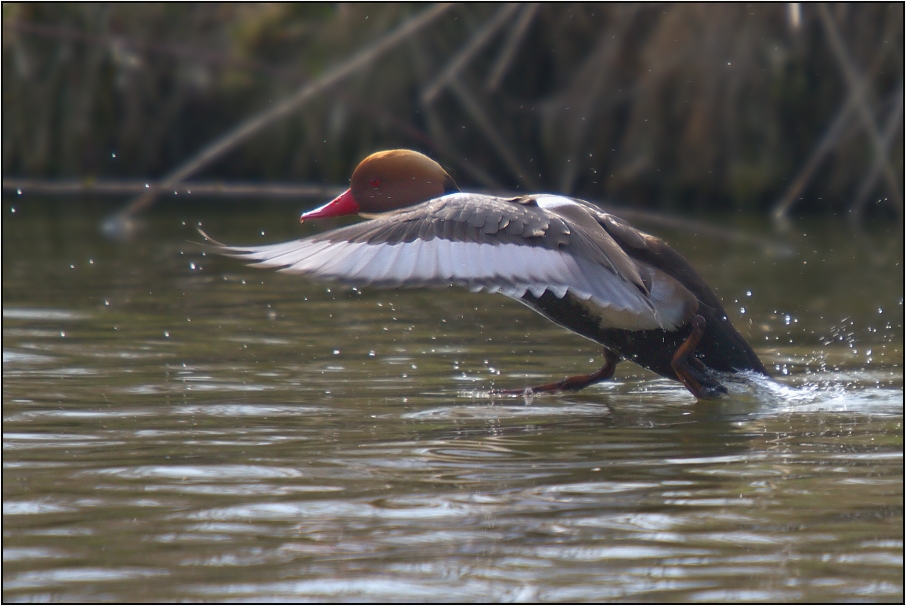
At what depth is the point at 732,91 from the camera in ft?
28.5

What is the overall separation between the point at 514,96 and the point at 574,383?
6331mm

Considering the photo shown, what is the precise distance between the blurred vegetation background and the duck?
3.70 metres

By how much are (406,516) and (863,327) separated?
326 centimetres

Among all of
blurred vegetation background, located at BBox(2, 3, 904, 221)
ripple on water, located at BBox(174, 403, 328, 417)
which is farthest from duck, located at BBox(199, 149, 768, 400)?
blurred vegetation background, located at BBox(2, 3, 904, 221)

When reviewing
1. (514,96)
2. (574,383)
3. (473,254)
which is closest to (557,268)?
(473,254)

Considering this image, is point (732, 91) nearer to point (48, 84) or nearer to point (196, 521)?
point (48, 84)

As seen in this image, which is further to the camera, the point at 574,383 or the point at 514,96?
the point at 514,96

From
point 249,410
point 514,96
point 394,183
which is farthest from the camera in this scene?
point 514,96

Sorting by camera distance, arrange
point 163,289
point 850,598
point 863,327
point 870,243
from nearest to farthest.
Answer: point 850,598, point 863,327, point 163,289, point 870,243

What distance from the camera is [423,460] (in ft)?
9.71

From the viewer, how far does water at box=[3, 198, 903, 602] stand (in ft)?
7.03

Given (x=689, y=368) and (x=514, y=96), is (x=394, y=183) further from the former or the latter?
(x=514, y=96)

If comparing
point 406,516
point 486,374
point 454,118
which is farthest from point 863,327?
point 454,118

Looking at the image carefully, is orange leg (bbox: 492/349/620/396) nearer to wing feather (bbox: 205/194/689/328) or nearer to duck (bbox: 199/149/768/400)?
duck (bbox: 199/149/768/400)
